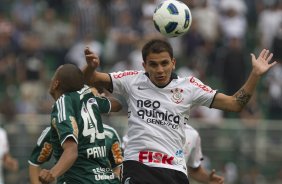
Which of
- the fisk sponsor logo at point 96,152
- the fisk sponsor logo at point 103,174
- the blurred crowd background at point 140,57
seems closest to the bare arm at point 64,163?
the fisk sponsor logo at point 96,152

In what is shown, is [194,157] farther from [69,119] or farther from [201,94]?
[69,119]

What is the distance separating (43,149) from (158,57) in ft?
5.17

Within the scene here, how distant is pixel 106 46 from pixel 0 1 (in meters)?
3.54

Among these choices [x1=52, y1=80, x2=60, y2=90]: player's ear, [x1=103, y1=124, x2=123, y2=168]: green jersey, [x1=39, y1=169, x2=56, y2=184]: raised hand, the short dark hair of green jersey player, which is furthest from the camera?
[x1=103, y1=124, x2=123, y2=168]: green jersey

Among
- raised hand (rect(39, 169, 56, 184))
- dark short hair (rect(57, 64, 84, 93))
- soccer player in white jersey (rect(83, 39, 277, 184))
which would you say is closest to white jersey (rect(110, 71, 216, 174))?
soccer player in white jersey (rect(83, 39, 277, 184))

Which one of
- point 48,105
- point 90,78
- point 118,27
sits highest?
point 90,78

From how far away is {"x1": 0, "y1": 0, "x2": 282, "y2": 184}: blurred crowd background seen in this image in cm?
1952

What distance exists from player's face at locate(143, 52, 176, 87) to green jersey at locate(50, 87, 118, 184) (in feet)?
2.19

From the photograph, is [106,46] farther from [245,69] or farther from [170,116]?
[170,116]

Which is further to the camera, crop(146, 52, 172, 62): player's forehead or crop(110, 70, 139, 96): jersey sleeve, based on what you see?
crop(110, 70, 139, 96): jersey sleeve

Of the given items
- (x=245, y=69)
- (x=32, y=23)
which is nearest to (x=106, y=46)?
(x=32, y=23)

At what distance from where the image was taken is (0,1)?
23.8 metres

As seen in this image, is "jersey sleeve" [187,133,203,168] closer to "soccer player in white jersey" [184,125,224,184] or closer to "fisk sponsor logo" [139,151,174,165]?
"soccer player in white jersey" [184,125,224,184]

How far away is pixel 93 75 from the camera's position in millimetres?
9344
